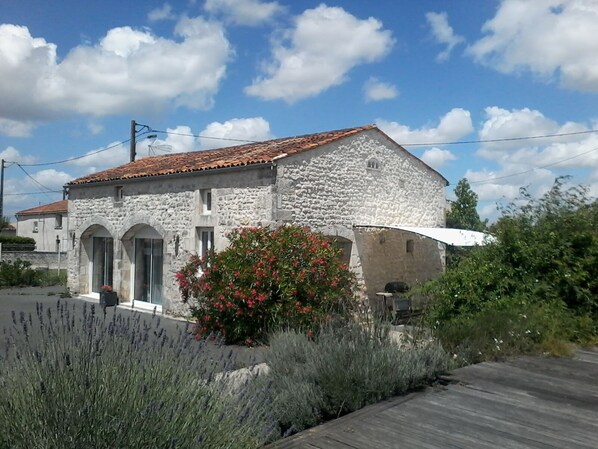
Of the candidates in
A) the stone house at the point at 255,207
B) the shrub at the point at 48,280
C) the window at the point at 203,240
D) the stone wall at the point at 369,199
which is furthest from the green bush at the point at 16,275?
the stone wall at the point at 369,199

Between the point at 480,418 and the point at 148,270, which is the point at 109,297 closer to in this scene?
the point at 148,270

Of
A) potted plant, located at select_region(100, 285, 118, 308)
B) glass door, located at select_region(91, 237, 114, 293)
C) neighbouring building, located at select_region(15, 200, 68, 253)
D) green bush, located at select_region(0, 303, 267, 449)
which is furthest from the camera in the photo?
neighbouring building, located at select_region(15, 200, 68, 253)

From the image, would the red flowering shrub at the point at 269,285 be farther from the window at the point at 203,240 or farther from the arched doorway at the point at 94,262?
the arched doorway at the point at 94,262

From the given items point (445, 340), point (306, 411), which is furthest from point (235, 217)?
point (306, 411)

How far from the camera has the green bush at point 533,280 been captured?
26.5 feet

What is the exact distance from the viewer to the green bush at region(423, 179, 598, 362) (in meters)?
8.09

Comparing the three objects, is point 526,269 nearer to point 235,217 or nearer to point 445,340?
point 445,340

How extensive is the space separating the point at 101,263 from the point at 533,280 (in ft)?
44.9

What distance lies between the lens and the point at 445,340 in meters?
7.64

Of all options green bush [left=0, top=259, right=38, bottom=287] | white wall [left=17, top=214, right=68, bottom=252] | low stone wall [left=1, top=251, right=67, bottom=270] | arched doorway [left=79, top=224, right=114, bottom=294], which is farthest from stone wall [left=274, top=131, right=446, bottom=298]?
white wall [left=17, top=214, right=68, bottom=252]

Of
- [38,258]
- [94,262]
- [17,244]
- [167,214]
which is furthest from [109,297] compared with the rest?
[17,244]

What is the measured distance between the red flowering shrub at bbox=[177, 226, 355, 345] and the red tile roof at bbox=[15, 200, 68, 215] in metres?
29.7

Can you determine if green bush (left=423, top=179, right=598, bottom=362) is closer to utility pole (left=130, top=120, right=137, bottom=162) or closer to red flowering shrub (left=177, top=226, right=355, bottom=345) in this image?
red flowering shrub (left=177, top=226, right=355, bottom=345)

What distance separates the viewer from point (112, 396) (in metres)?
3.10
